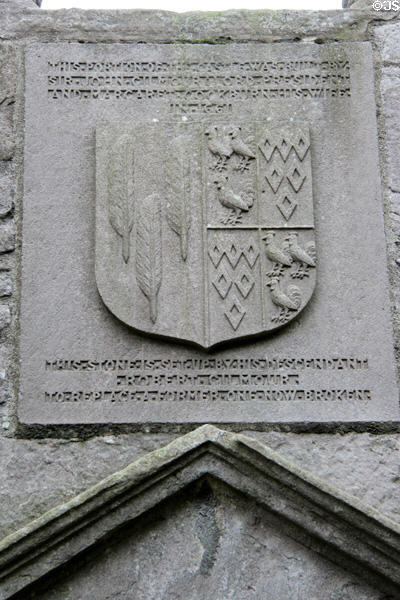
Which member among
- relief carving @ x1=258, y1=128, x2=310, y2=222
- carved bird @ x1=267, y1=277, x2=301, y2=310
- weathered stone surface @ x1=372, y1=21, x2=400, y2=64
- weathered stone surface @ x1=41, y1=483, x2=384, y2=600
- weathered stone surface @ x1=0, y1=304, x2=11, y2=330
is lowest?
weathered stone surface @ x1=41, y1=483, x2=384, y2=600

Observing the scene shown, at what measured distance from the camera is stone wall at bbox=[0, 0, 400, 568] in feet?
10.6

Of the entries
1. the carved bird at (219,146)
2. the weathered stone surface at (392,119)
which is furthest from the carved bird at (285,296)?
the weathered stone surface at (392,119)

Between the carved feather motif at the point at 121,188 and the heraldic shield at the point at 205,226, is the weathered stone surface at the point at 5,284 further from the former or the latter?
the carved feather motif at the point at 121,188

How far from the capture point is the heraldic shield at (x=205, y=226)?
132 inches

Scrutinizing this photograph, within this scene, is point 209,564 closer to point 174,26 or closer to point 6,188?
point 6,188

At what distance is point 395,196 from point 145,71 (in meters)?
1.17

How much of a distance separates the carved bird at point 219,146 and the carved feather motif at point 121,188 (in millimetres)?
322

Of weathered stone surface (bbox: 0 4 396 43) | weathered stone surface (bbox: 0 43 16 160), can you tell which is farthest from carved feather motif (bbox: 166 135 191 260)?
weathered stone surface (bbox: 0 43 16 160)

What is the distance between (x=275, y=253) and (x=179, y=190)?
460 millimetres

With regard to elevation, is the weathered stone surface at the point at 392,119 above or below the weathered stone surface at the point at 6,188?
above

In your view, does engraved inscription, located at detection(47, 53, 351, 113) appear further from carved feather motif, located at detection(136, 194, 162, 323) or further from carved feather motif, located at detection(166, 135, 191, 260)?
carved feather motif, located at detection(136, 194, 162, 323)

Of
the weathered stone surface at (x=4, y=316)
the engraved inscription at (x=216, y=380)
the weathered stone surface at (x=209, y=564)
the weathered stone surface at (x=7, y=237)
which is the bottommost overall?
the weathered stone surface at (x=209, y=564)

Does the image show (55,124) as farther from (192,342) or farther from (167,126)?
(192,342)

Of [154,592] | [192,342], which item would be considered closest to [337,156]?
[192,342]
